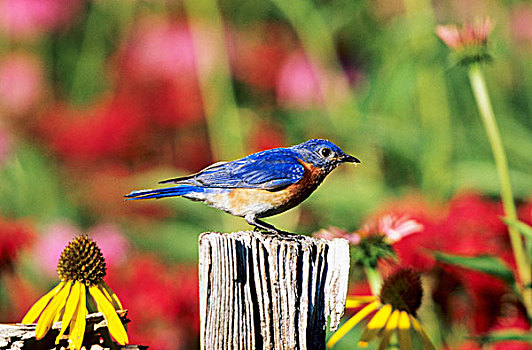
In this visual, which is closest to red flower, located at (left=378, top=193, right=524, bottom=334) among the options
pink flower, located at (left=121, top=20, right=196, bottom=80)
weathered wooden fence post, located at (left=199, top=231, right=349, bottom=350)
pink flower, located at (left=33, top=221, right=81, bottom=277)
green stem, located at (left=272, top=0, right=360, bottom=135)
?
weathered wooden fence post, located at (left=199, top=231, right=349, bottom=350)

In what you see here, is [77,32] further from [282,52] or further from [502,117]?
[502,117]

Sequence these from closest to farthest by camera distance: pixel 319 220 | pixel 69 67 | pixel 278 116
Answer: pixel 319 220
pixel 278 116
pixel 69 67

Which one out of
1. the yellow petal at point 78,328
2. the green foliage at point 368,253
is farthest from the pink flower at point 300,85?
the yellow petal at point 78,328

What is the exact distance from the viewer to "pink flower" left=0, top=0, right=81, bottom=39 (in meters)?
5.82

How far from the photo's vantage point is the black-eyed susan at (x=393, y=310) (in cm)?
212

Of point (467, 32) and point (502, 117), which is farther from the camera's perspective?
point (502, 117)

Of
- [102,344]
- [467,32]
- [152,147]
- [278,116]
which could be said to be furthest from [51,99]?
[102,344]

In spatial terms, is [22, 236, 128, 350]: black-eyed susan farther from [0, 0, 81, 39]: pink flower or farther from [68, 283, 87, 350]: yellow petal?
[0, 0, 81, 39]: pink flower

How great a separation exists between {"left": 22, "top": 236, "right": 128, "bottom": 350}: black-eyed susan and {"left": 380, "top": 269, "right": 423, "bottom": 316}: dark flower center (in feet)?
2.44

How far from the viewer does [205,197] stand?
2332 millimetres

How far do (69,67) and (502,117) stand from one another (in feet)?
11.9

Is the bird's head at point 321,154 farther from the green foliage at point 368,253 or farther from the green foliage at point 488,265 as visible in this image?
the green foliage at point 488,265

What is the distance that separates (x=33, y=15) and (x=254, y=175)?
4100mm

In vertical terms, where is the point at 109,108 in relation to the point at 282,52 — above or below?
below
